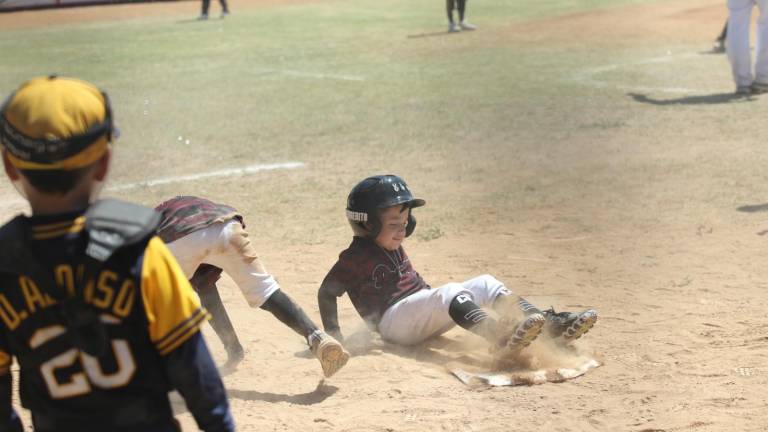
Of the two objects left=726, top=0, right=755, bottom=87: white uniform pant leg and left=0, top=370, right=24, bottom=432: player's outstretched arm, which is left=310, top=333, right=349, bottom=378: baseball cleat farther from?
left=726, top=0, right=755, bottom=87: white uniform pant leg

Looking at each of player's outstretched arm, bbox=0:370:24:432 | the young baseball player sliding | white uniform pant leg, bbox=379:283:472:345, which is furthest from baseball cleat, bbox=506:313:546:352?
player's outstretched arm, bbox=0:370:24:432

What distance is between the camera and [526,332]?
4516 millimetres

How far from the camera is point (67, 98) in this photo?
2.21 meters

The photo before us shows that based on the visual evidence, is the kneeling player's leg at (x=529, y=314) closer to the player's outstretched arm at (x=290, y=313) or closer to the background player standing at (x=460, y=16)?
the player's outstretched arm at (x=290, y=313)

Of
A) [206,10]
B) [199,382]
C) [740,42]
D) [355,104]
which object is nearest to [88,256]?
[199,382]

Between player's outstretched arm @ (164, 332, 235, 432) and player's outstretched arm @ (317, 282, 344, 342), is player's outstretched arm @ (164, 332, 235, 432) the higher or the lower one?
the higher one

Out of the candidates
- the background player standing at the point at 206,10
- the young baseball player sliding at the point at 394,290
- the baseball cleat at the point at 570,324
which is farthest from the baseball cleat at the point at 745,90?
the background player standing at the point at 206,10

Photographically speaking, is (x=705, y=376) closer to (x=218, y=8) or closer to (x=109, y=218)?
(x=109, y=218)

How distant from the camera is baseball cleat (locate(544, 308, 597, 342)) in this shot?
4.74m

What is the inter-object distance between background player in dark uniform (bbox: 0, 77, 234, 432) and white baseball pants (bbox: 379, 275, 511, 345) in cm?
267

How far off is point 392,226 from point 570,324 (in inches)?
40.2

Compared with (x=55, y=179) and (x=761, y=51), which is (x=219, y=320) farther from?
(x=761, y=51)

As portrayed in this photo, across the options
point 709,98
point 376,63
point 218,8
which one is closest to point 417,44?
point 376,63

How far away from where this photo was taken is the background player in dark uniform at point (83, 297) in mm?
2217
